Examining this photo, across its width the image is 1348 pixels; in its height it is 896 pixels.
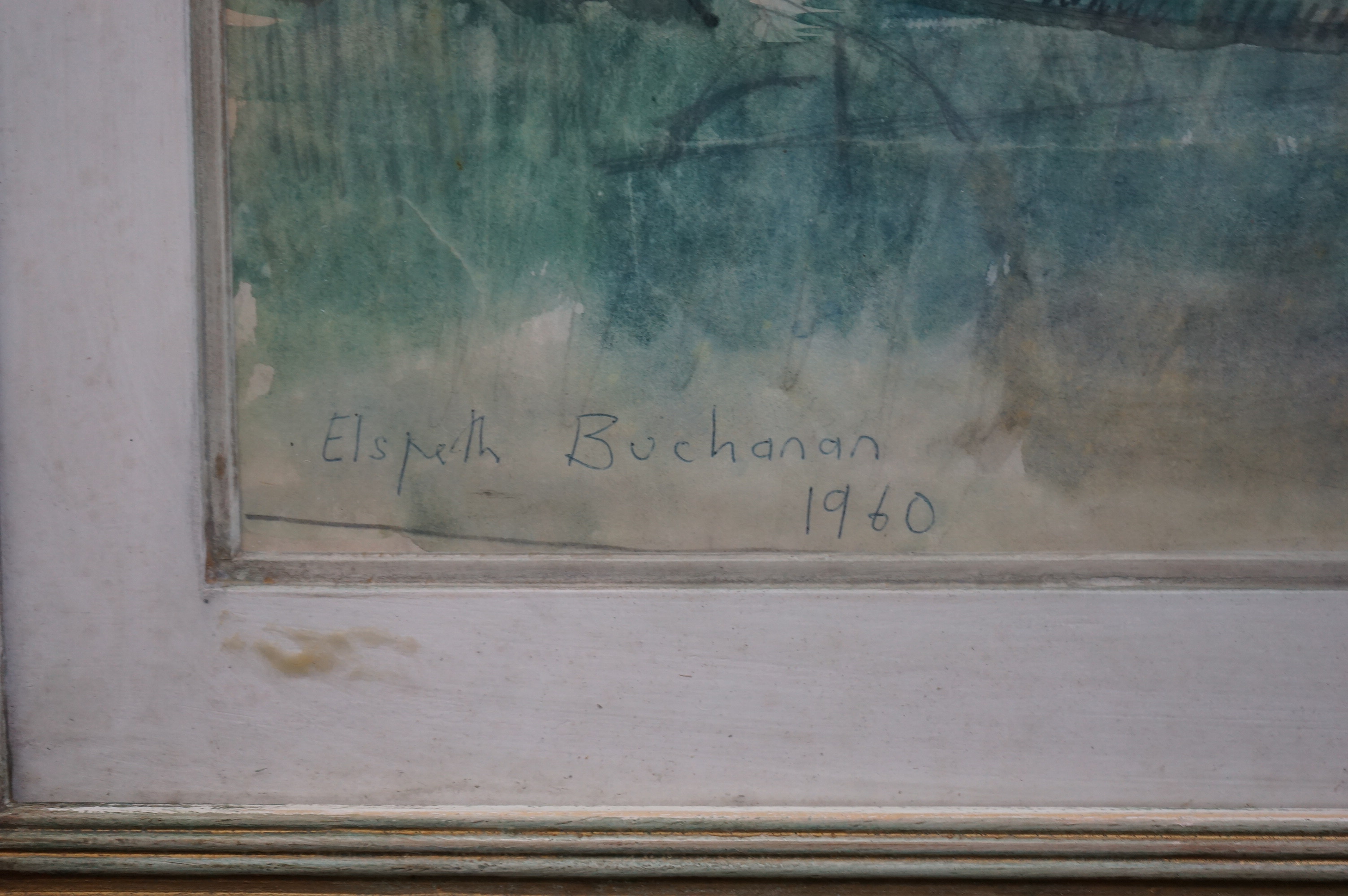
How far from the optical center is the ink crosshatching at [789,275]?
1267mm

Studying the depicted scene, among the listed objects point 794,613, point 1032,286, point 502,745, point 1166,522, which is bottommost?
point 502,745

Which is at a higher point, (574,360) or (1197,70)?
(1197,70)

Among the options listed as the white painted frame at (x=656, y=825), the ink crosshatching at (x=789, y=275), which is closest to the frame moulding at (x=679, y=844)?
the white painted frame at (x=656, y=825)

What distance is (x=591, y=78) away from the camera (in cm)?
127

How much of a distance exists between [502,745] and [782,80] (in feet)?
3.38

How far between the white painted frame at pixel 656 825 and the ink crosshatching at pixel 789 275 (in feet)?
0.11

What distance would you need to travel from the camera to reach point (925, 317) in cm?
129

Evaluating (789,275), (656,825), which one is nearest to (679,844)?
(656,825)

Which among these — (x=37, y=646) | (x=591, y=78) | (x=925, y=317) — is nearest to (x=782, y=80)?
(x=591, y=78)

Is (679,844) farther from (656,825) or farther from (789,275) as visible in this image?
(789,275)

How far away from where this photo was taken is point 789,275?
1.29 metres

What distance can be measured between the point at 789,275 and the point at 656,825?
81 cm

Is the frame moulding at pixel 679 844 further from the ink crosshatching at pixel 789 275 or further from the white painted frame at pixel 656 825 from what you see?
the ink crosshatching at pixel 789 275

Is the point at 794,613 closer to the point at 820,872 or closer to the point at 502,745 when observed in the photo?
the point at 820,872
